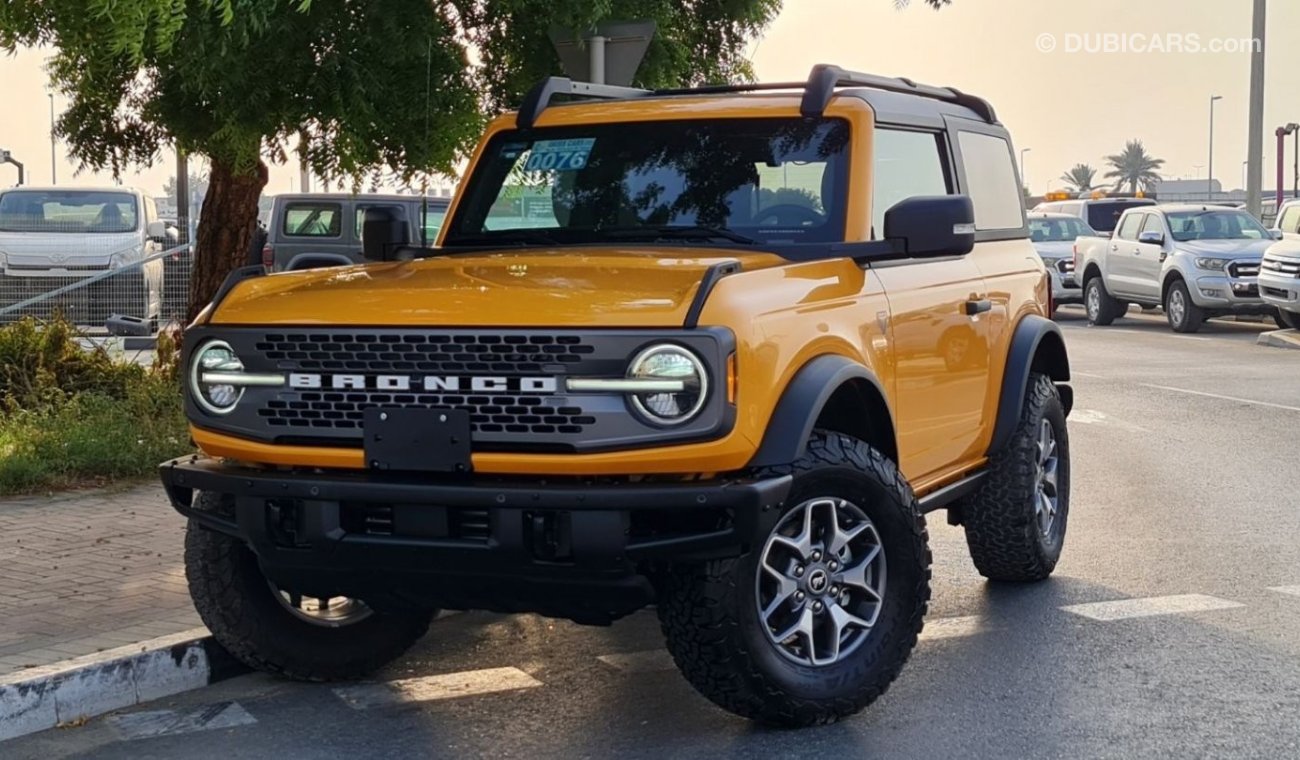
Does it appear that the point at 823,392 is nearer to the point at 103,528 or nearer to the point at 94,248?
the point at 103,528

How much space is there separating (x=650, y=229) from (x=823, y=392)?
1279 millimetres

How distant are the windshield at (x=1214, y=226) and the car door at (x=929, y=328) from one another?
19255 millimetres

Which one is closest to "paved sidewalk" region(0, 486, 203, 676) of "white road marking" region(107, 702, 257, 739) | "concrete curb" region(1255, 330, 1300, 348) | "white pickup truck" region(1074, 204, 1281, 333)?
"white road marking" region(107, 702, 257, 739)

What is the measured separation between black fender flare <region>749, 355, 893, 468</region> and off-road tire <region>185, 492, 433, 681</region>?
152 cm

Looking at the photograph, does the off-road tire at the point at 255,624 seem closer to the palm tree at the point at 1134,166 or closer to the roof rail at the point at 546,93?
the roof rail at the point at 546,93

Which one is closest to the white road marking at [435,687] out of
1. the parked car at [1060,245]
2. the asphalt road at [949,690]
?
the asphalt road at [949,690]

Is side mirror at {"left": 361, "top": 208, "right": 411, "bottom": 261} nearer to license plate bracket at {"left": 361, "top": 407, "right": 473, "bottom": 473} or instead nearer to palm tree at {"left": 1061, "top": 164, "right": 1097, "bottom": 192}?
license plate bracket at {"left": 361, "top": 407, "right": 473, "bottom": 473}

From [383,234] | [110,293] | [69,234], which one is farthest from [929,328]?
[69,234]

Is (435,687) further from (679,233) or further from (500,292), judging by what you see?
(679,233)

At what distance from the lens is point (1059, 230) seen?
30.8 meters

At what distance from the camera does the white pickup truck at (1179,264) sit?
23656 mm

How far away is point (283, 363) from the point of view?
5094 mm

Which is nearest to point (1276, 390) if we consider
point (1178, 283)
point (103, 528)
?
point (1178, 283)

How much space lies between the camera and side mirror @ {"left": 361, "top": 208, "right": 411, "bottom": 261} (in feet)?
22.3
